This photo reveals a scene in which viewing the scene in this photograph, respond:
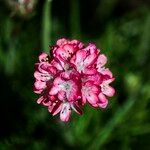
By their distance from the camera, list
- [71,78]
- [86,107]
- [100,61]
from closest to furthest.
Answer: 1. [71,78]
2. [100,61]
3. [86,107]

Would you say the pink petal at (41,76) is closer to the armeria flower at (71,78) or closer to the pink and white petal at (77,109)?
the armeria flower at (71,78)

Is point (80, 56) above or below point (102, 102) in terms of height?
above

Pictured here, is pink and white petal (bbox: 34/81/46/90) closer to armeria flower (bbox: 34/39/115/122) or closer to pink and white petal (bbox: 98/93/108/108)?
armeria flower (bbox: 34/39/115/122)

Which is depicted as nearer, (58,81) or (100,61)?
(58,81)

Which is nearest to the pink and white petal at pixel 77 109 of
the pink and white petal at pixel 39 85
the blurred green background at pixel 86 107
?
the pink and white petal at pixel 39 85

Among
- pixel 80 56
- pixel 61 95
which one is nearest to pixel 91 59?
pixel 80 56

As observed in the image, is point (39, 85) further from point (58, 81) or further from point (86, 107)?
point (86, 107)
